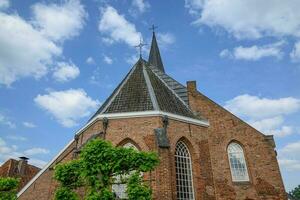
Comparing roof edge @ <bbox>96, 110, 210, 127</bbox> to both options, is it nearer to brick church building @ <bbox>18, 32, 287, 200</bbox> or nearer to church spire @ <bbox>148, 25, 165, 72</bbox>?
brick church building @ <bbox>18, 32, 287, 200</bbox>

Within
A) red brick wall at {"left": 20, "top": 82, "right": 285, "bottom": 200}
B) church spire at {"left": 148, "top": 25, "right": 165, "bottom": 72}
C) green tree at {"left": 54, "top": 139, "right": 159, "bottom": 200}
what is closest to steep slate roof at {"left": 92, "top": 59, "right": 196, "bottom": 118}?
red brick wall at {"left": 20, "top": 82, "right": 285, "bottom": 200}

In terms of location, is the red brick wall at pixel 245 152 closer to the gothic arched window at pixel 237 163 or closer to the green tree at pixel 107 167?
the gothic arched window at pixel 237 163

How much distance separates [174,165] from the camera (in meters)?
12.9

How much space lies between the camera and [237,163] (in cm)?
1491

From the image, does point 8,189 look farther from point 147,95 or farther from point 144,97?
point 147,95

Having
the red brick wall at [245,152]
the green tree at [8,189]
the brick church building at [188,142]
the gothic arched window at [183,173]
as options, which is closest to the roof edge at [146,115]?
the brick church building at [188,142]

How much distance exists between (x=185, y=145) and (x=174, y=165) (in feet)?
4.86

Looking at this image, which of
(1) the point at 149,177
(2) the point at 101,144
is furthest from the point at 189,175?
(2) the point at 101,144

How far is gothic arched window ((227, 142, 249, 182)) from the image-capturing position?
14.6 m

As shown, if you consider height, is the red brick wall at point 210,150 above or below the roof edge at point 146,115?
below

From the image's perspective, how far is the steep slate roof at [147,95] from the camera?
14422 millimetres

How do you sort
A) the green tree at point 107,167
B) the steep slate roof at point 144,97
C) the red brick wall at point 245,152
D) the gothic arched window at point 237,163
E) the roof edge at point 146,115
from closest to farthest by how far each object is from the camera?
the green tree at point 107,167, the roof edge at point 146,115, the red brick wall at point 245,152, the steep slate roof at point 144,97, the gothic arched window at point 237,163

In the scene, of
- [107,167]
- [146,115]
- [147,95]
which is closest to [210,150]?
[146,115]

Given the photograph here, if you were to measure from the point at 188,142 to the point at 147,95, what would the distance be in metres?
3.37
